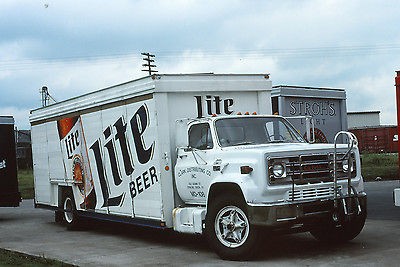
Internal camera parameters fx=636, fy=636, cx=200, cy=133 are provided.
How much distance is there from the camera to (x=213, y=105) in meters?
11.2

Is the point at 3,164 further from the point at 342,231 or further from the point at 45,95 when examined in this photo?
the point at 45,95

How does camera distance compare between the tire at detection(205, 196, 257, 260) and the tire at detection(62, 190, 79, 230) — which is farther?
the tire at detection(62, 190, 79, 230)

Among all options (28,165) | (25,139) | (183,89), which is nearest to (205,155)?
(183,89)

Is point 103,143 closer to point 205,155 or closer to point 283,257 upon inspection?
point 205,155

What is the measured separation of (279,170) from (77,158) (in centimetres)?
613

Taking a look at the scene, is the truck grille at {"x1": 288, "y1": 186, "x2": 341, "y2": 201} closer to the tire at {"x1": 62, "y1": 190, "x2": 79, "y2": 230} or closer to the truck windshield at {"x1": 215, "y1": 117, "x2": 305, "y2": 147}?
the truck windshield at {"x1": 215, "y1": 117, "x2": 305, "y2": 147}

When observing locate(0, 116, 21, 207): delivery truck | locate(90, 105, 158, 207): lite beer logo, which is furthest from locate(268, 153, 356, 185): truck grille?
locate(0, 116, 21, 207): delivery truck

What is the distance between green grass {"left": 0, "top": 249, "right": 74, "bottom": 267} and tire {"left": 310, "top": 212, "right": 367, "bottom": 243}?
165 inches

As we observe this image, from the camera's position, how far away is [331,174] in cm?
948

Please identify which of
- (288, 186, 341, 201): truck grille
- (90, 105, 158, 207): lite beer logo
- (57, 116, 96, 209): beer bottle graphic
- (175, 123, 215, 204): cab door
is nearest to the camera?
(288, 186, 341, 201): truck grille

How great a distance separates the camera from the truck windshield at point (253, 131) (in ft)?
33.0

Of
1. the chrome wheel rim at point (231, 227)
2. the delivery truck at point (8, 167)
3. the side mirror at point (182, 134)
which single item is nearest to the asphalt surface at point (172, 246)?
the chrome wheel rim at point (231, 227)

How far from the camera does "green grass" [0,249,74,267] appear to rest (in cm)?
950

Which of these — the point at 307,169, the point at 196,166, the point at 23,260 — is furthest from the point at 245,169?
the point at 23,260
